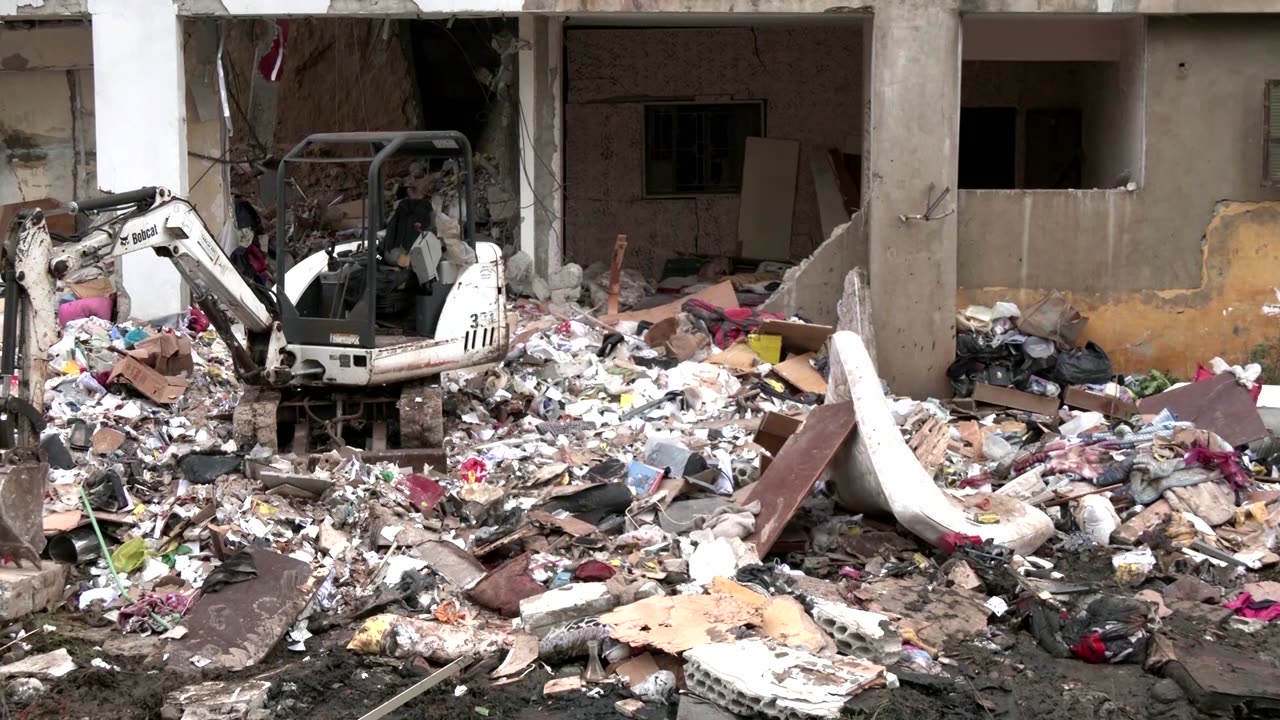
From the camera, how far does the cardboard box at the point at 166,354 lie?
35.3ft

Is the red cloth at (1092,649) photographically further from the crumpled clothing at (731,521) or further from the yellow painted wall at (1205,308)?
the yellow painted wall at (1205,308)

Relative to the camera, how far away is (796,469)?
807 centimetres

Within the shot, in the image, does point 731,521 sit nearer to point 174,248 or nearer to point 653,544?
point 653,544

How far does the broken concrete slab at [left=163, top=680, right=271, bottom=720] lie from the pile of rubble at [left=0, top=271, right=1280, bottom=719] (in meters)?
0.02

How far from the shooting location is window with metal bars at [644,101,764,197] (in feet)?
53.5

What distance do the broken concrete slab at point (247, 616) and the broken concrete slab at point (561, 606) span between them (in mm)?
1164

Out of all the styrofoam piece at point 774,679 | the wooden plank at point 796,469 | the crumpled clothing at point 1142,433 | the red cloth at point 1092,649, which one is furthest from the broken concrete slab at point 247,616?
the crumpled clothing at point 1142,433

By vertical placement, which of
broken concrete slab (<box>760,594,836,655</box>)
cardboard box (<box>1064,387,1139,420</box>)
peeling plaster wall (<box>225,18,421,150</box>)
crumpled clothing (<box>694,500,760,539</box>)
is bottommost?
broken concrete slab (<box>760,594,836,655</box>)

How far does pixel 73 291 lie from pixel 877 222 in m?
7.10

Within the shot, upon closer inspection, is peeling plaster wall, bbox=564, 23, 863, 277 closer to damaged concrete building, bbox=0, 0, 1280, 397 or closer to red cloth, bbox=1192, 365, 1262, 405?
damaged concrete building, bbox=0, 0, 1280, 397

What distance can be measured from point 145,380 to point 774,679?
6256 millimetres

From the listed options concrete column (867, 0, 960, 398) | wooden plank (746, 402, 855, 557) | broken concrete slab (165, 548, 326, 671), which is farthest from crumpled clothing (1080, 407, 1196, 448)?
broken concrete slab (165, 548, 326, 671)

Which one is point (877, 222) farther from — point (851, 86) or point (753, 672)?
point (753, 672)

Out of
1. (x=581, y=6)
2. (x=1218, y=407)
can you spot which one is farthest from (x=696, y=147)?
(x=1218, y=407)
